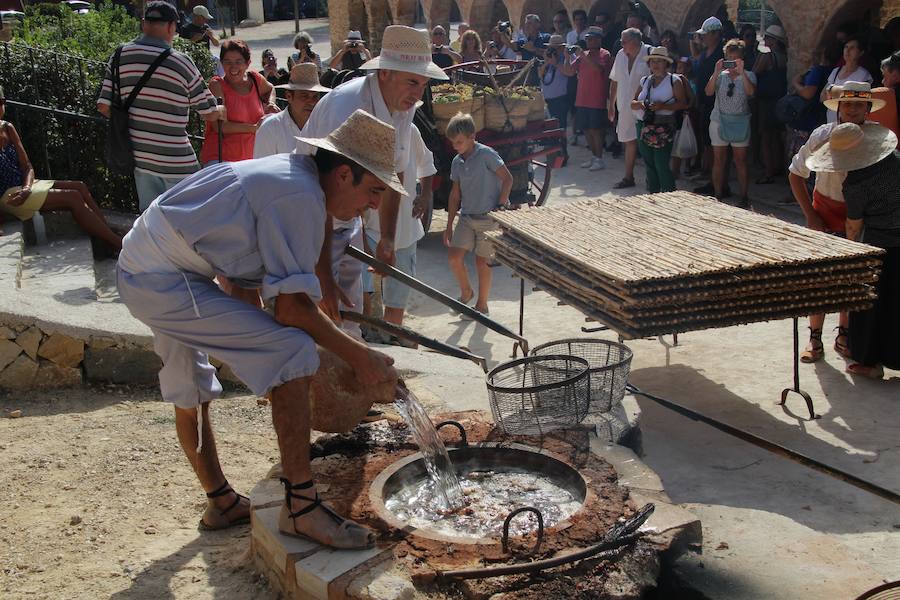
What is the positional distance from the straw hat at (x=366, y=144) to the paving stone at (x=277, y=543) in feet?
4.35

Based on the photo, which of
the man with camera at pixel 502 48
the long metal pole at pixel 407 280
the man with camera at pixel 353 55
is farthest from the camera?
the man with camera at pixel 502 48

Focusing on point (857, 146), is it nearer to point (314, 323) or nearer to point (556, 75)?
point (314, 323)

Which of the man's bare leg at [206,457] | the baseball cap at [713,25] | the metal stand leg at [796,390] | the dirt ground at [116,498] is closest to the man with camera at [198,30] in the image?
the baseball cap at [713,25]

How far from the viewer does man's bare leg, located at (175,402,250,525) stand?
4219mm

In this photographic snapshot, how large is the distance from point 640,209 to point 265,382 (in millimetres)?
3714

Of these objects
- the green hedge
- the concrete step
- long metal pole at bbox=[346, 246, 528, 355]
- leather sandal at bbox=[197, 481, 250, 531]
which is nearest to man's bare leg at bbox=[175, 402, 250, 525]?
leather sandal at bbox=[197, 481, 250, 531]

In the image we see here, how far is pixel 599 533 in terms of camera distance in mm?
3664

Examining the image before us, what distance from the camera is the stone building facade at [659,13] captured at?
1134cm

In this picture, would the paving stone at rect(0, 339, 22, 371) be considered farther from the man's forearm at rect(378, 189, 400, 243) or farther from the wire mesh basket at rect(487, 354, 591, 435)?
the wire mesh basket at rect(487, 354, 591, 435)

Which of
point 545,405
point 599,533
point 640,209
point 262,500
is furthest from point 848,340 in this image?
point 262,500

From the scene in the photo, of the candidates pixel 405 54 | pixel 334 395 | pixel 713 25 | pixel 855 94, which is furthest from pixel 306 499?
pixel 713 25

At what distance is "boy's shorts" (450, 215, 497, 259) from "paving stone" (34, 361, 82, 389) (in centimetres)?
347

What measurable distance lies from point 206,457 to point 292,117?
314 centimetres

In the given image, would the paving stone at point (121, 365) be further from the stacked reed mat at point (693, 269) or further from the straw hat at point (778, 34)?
the straw hat at point (778, 34)
